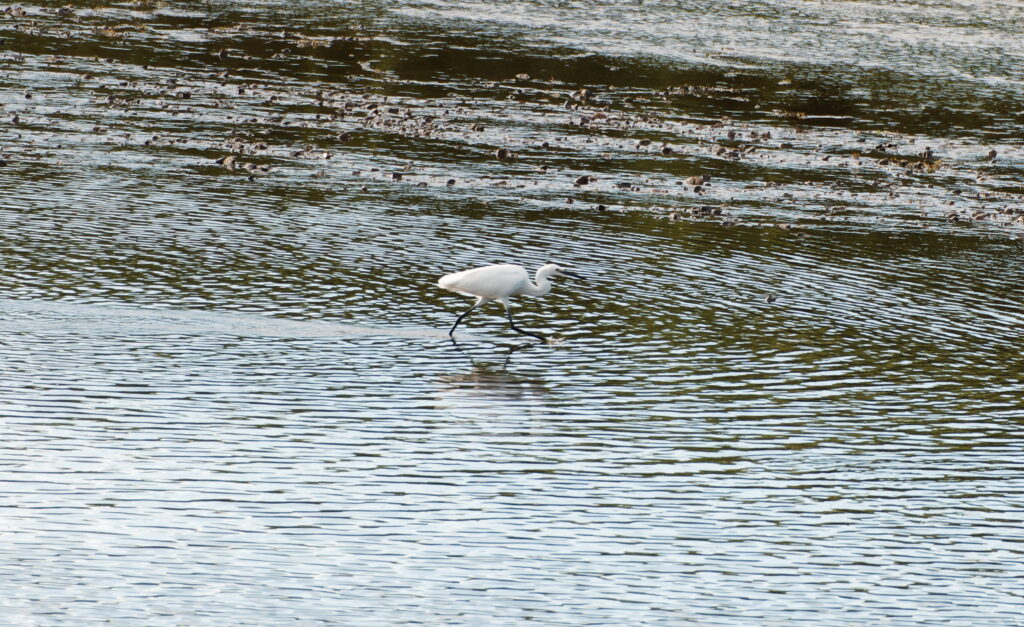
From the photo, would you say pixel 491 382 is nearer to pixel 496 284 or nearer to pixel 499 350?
pixel 499 350

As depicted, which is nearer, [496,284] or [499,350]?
[499,350]

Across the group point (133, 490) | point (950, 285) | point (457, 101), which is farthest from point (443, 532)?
point (457, 101)

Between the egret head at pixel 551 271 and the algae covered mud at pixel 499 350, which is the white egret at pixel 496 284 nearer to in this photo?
the egret head at pixel 551 271

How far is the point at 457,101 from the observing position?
139 feet

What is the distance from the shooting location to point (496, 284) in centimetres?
2320

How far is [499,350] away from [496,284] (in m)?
0.97

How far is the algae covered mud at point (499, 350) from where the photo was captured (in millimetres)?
14703

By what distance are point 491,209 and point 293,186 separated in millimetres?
3876

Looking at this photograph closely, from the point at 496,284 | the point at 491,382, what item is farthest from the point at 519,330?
the point at 491,382

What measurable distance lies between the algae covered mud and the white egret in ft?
1.79

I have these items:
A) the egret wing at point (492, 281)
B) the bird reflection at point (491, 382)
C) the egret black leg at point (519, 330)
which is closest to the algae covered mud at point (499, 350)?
the bird reflection at point (491, 382)

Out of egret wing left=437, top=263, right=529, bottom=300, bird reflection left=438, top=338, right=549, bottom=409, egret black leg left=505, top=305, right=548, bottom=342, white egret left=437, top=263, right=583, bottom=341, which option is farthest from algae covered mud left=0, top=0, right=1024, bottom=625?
egret wing left=437, top=263, right=529, bottom=300

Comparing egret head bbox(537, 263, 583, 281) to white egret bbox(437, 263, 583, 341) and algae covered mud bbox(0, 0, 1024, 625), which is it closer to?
white egret bbox(437, 263, 583, 341)

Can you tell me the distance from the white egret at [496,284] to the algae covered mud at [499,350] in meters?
0.54
